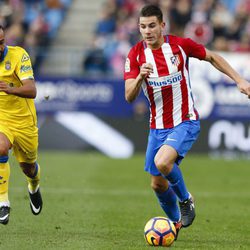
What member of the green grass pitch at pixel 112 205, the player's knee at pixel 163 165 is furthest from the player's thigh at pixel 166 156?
the green grass pitch at pixel 112 205

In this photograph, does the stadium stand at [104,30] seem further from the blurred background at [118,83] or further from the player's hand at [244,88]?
the player's hand at [244,88]

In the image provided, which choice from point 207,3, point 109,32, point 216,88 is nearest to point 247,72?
point 216,88

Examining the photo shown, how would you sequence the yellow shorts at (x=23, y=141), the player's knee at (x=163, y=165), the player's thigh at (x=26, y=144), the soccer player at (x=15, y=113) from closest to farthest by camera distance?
1. the player's knee at (x=163, y=165)
2. the soccer player at (x=15, y=113)
3. the yellow shorts at (x=23, y=141)
4. the player's thigh at (x=26, y=144)

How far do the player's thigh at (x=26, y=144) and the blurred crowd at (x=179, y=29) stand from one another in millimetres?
10312

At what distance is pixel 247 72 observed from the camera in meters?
19.2

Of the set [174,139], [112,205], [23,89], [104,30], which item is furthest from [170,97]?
[104,30]

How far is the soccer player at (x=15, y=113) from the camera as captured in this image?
8953 mm

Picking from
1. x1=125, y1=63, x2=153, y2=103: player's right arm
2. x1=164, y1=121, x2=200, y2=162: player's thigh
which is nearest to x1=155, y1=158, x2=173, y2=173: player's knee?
x1=164, y1=121, x2=200, y2=162: player's thigh

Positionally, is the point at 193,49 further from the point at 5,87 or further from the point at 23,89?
the point at 5,87

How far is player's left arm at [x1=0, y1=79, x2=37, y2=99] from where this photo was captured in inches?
343

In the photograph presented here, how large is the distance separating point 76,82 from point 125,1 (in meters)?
4.04

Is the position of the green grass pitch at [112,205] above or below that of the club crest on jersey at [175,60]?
below

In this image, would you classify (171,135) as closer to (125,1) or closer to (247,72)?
(247,72)

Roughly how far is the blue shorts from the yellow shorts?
58.4 inches
